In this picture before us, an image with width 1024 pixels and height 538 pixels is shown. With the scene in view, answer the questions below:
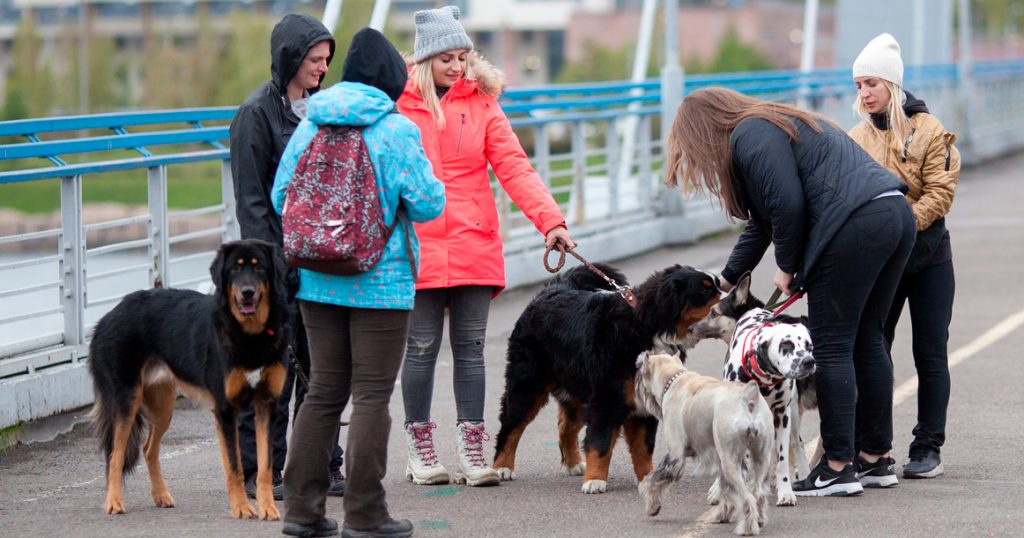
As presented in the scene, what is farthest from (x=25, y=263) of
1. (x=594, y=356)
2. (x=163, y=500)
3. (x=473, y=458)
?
(x=594, y=356)

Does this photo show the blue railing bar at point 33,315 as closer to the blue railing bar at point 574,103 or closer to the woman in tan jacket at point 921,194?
the woman in tan jacket at point 921,194

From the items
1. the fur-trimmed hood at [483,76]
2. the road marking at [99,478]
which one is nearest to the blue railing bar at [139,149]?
the road marking at [99,478]

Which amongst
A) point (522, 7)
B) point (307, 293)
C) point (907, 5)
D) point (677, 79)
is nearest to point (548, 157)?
point (677, 79)

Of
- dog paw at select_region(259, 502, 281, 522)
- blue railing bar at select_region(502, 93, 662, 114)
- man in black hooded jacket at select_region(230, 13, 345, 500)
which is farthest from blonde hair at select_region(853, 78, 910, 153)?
blue railing bar at select_region(502, 93, 662, 114)

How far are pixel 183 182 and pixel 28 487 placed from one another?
4297 cm

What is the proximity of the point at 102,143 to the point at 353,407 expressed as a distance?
4162 millimetres

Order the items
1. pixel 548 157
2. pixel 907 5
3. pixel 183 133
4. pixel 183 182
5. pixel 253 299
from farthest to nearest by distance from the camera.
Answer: pixel 183 182 < pixel 907 5 < pixel 548 157 < pixel 183 133 < pixel 253 299

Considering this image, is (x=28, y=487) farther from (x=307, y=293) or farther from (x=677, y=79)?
(x=677, y=79)

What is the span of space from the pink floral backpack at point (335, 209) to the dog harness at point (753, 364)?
169 cm

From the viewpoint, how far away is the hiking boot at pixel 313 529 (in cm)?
586

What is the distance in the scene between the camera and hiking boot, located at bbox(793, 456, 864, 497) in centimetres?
661

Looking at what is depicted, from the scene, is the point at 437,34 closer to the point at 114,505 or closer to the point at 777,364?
the point at 777,364

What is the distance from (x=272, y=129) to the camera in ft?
21.6

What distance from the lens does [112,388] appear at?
6602 millimetres
